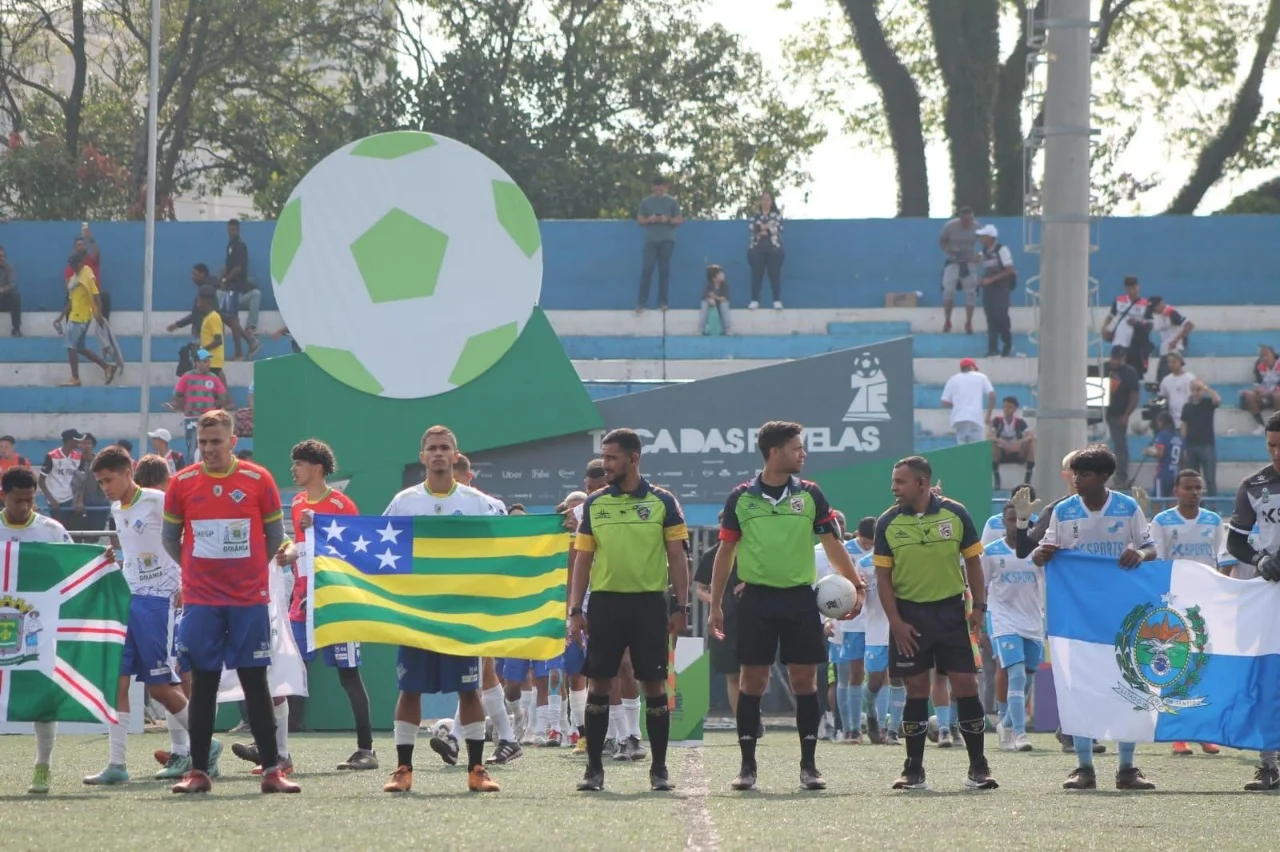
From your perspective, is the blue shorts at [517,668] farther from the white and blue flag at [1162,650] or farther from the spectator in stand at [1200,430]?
the spectator in stand at [1200,430]

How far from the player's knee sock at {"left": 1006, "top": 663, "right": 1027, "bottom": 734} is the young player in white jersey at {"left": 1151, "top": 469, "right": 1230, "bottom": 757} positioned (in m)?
1.27

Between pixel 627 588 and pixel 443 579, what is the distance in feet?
4.55

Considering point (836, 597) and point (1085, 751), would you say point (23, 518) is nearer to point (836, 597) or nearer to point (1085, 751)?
point (836, 597)

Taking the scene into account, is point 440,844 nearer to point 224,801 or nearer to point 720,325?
point 224,801

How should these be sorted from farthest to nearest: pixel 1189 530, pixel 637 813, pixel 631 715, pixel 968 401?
pixel 968 401
pixel 1189 530
pixel 631 715
pixel 637 813

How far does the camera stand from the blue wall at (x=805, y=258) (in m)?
31.7

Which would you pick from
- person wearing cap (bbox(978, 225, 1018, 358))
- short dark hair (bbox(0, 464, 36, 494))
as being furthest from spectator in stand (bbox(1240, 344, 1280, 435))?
short dark hair (bbox(0, 464, 36, 494))

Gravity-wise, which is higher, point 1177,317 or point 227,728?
point 1177,317

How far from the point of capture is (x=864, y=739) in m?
17.8

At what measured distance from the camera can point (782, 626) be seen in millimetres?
10188

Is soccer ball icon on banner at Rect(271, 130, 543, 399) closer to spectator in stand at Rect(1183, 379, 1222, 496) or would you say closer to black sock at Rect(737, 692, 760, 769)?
spectator in stand at Rect(1183, 379, 1222, 496)

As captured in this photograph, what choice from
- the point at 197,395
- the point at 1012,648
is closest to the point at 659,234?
the point at 197,395

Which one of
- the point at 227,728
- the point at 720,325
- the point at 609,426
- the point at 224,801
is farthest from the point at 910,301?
the point at 224,801

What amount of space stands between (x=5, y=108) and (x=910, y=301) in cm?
2053
